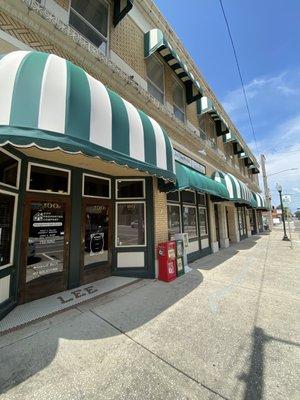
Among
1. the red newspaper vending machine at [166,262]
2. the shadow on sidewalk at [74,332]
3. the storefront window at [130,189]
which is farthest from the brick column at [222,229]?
the shadow on sidewalk at [74,332]

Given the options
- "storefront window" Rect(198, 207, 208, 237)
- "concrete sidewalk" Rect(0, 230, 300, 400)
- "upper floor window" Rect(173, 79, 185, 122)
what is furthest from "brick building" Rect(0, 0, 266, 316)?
"concrete sidewalk" Rect(0, 230, 300, 400)

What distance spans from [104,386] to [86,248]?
12.2ft

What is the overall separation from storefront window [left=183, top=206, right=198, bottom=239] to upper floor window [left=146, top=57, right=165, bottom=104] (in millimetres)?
5092

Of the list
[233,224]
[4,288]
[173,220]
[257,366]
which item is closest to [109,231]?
[173,220]

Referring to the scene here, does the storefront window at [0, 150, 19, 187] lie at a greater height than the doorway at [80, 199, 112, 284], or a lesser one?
greater

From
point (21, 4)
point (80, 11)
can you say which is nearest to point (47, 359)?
point (21, 4)

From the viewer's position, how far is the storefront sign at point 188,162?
29.1 ft

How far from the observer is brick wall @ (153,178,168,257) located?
6.96 metres

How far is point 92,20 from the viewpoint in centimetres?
664

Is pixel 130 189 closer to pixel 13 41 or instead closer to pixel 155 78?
pixel 13 41

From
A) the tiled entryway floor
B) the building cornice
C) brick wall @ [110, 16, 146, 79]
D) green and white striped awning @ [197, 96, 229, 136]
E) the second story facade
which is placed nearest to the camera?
the tiled entryway floor

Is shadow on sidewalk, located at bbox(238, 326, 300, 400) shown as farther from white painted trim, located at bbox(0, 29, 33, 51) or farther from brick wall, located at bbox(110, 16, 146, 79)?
brick wall, located at bbox(110, 16, 146, 79)

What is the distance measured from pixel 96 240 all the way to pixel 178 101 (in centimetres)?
843

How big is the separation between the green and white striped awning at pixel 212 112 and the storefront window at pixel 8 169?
1067cm
